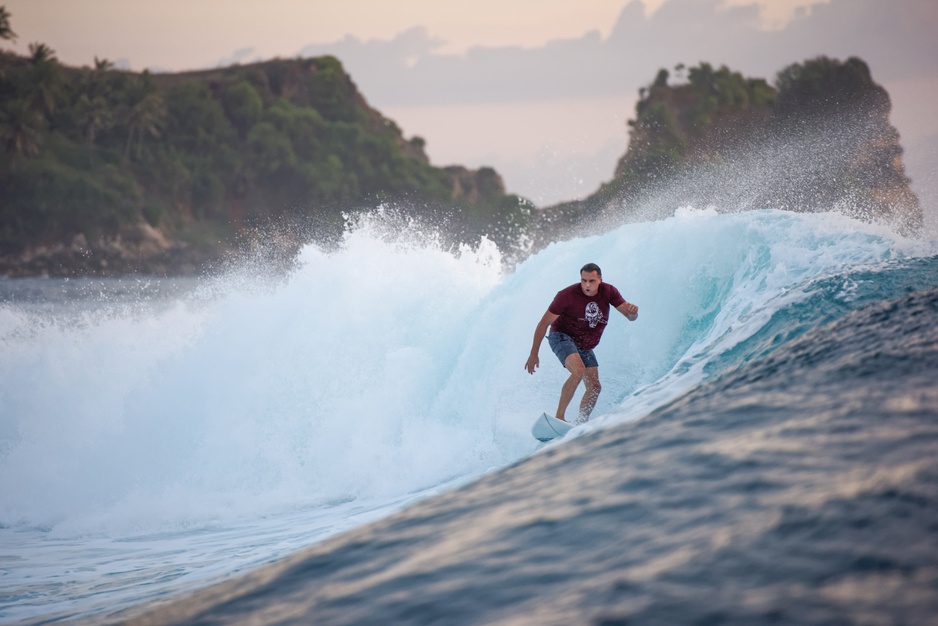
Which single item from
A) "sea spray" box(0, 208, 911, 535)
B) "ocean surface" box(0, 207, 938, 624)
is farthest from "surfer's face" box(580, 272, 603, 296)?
"sea spray" box(0, 208, 911, 535)

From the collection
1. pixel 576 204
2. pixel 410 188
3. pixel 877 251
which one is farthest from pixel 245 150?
pixel 877 251

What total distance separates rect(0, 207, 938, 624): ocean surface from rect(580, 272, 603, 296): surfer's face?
965 mm

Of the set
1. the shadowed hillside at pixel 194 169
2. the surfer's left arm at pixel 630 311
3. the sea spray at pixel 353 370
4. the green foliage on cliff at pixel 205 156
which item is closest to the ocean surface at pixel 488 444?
the sea spray at pixel 353 370

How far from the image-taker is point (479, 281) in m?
13.1

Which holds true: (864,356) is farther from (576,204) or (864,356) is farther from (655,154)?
(655,154)

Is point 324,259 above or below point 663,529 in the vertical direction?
above

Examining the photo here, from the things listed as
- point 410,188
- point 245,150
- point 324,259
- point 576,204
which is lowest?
point 324,259

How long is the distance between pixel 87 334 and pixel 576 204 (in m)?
77.7

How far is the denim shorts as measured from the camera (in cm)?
842

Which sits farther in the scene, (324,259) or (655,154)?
(655,154)

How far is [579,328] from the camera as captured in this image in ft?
27.6

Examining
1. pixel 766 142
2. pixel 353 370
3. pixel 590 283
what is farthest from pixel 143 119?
pixel 590 283

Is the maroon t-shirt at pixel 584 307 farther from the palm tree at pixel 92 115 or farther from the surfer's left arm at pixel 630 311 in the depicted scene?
the palm tree at pixel 92 115

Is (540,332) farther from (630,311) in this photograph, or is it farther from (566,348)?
(630,311)
